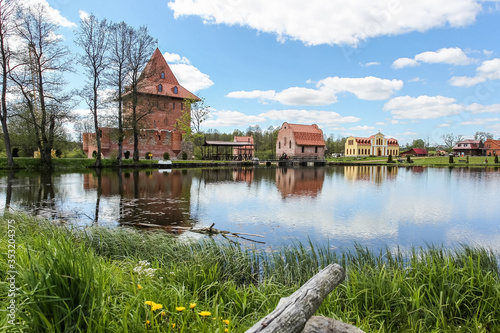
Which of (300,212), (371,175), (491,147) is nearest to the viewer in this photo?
(300,212)

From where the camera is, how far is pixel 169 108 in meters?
45.3

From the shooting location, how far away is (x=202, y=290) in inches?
145

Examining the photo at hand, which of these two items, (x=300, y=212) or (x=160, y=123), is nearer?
(x=300, y=212)

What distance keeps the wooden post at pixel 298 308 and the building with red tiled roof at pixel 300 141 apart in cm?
5386

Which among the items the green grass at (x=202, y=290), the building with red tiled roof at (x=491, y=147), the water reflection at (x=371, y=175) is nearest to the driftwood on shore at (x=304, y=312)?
the green grass at (x=202, y=290)

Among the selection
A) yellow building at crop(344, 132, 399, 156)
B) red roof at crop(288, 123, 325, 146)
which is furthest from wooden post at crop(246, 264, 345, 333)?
yellow building at crop(344, 132, 399, 156)

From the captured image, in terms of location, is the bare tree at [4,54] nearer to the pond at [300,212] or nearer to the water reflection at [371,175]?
the pond at [300,212]

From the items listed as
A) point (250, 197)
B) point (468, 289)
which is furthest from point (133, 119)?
point (468, 289)

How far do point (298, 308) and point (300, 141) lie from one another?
55.2 m

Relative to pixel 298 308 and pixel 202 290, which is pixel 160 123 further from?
pixel 298 308

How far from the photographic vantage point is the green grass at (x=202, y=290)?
6.77 feet

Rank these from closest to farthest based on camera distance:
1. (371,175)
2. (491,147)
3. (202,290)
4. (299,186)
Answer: (202,290) → (299,186) → (371,175) → (491,147)

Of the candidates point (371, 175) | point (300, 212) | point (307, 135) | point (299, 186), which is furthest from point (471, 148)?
point (300, 212)

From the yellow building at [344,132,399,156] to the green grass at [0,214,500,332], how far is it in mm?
75267
